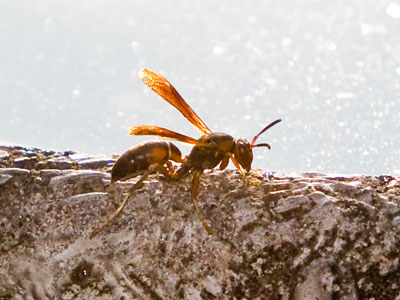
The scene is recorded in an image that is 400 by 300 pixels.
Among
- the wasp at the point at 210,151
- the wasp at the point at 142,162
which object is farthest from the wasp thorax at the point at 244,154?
the wasp at the point at 142,162

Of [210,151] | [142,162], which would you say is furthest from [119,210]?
[210,151]

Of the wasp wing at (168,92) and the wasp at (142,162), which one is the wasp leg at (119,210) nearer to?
the wasp at (142,162)

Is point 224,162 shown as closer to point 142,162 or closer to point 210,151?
point 210,151

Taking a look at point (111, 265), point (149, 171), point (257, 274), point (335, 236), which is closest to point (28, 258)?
point (111, 265)

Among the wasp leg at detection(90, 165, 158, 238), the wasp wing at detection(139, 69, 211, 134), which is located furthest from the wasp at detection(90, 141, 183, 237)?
the wasp wing at detection(139, 69, 211, 134)

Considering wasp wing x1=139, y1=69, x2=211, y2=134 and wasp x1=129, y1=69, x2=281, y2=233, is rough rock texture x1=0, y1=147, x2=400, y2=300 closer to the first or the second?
wasp x1=129, y1=69, x2=281, y2=233
